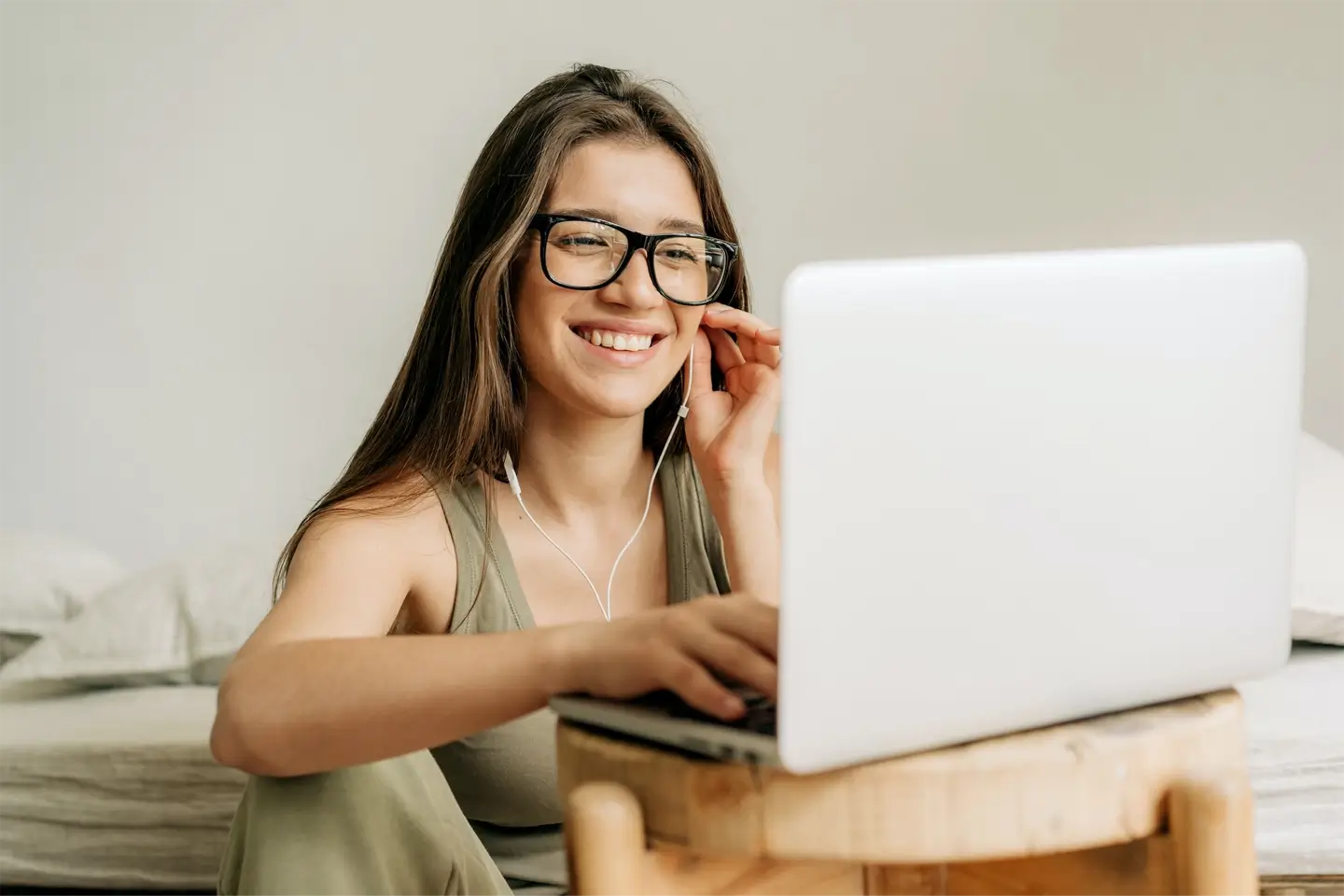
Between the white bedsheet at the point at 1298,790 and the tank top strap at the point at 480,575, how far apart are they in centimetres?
75

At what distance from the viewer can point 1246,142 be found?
2297mm

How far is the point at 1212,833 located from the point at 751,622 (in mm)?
260

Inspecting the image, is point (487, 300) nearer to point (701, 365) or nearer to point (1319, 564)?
point (701, 365)

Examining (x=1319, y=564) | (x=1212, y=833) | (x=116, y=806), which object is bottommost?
(x=116, y=806)

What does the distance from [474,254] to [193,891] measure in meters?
0.86

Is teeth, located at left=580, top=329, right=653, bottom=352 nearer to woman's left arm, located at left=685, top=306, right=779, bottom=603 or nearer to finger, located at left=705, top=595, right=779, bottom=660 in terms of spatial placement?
woman's left arm, located at left=685, top=306, right=779, bottom=603

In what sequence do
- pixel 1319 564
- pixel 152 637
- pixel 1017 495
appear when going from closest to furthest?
pixel 1017 495
pixel 1319 564
pixel 152 637

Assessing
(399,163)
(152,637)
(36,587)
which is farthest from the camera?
(399,163)

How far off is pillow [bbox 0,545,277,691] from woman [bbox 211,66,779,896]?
0.62 m

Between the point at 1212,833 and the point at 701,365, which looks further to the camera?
the point at 701,365

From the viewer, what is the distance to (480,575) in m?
1.29

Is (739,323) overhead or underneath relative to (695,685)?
overhead

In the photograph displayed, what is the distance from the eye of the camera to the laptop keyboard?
2.33 ft

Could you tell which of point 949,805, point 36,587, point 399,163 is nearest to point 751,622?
Result: point 949,805
